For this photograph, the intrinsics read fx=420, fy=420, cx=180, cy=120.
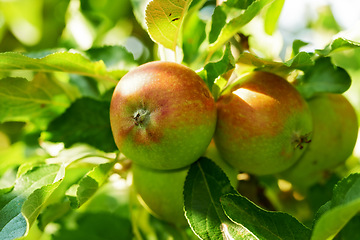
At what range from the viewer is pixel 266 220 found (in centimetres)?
98

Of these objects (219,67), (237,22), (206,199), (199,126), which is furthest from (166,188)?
(237,22)

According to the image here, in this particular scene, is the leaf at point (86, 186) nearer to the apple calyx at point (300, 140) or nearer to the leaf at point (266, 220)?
the leaf at point (266, 220)

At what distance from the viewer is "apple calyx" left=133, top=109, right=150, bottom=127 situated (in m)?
1.02

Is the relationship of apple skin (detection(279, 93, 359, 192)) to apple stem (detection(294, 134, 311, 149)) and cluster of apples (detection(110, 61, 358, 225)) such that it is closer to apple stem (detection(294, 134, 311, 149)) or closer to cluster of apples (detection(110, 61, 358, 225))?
cluster of apples (detection(110, 61, 358, 225))

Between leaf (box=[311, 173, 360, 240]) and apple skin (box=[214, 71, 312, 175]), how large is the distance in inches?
8.7

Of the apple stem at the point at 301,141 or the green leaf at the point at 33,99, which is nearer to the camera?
the apple stem at the point at 301,141

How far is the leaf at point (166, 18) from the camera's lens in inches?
43.4

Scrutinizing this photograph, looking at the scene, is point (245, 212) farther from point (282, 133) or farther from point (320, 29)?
point (320, 29)

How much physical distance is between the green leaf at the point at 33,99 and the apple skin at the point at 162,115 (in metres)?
0.43

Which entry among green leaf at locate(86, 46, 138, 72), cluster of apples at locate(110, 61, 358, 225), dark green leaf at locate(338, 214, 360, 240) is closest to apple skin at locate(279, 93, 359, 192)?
cluster of apples at locate(110, 61, 358, 225)

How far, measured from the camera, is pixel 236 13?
1298 mm

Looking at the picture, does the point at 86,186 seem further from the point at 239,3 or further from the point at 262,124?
the point at 239,3

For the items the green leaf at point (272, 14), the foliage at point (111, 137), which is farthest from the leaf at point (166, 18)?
the green leaf at point (272, 14)

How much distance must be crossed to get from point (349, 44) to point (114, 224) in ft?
3.78
